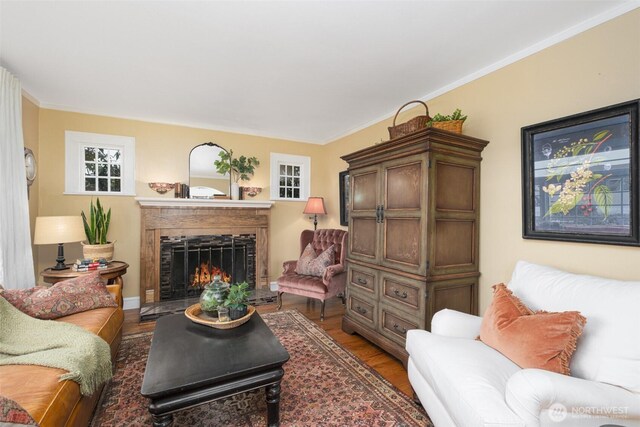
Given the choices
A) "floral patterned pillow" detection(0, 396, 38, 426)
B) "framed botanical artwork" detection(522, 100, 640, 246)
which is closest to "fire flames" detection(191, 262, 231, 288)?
"floral patterned pillow" detection(0, 396, 38, 426)

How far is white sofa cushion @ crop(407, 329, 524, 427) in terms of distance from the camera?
116cm

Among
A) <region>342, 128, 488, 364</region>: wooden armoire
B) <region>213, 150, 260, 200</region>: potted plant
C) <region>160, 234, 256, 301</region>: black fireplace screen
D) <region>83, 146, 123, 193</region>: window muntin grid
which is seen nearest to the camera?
<region>342, 128, 488, 364</region>: wooden armoire

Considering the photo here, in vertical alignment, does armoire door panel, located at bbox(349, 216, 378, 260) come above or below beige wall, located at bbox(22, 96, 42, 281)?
below

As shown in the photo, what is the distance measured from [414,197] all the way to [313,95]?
1601 mm

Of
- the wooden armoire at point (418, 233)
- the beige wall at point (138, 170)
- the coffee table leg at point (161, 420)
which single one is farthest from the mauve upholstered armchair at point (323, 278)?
the coffee table leg at point (161, 420)

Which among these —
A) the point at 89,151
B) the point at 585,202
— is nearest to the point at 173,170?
the point at 89,151

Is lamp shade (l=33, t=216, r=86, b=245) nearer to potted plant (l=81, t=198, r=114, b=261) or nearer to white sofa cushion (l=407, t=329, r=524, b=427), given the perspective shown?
potted plant (l=81, t=198, r=114, b=261)

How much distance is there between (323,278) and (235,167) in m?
2.14

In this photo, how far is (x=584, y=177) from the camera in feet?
6.02

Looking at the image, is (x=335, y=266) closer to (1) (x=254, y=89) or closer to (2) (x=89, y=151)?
(1) (x=254, y=89)

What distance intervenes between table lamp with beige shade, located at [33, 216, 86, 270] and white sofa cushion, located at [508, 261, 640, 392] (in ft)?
13.0

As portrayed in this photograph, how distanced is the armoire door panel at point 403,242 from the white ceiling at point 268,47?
4.41 ft

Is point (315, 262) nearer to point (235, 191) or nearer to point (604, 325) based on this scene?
point (235, 191)

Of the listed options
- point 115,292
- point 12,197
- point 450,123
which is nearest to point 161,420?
point 115,292
